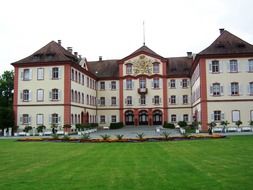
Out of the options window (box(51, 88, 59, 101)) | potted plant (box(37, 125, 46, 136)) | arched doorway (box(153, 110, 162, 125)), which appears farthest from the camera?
arched doorway (box(153, 110, 162, 125))

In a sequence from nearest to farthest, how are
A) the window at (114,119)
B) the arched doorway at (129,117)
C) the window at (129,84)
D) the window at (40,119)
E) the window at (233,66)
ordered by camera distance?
the window at (233,66) → the window at (40,119) → the window at (129,84) → the arched doorway at (129,117) → the window at (114,119)

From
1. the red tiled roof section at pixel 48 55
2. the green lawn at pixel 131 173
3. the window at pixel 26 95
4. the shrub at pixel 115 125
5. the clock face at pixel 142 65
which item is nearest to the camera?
the green lawn at pixel 131 173

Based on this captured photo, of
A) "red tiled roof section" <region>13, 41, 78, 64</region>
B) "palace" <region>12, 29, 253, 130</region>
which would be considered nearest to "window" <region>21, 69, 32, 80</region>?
"palace" <region>12, 29, 253, 130</region>

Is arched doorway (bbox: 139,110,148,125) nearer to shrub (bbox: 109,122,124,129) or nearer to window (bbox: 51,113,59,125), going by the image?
shrub (bbox: 109,122,124,129)

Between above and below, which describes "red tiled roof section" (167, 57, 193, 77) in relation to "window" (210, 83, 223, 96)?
above

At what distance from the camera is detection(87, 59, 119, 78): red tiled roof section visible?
193 feet

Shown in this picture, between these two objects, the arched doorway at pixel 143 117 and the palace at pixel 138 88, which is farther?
the arched doorway at pixel 143 117

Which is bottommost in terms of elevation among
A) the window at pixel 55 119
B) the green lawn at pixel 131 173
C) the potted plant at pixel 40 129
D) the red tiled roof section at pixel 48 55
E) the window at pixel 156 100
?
the green lawn at pixel 131 173

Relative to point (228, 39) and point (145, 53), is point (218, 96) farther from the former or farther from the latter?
point (145, 53)

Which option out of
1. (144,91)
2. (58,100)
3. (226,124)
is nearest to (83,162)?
(226,124)

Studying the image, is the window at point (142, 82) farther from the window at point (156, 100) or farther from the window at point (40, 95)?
the window at point (40, 95)

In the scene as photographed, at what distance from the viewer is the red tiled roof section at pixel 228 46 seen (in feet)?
129

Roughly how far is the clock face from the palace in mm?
164

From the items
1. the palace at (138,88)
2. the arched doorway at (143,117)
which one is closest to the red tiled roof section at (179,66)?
the palace at (138,88)
